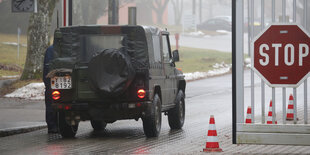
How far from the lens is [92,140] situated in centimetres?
1391

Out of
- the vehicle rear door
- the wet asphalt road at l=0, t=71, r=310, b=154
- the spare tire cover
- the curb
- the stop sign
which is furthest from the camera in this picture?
the vehicle rear door

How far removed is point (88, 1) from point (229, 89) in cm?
2446

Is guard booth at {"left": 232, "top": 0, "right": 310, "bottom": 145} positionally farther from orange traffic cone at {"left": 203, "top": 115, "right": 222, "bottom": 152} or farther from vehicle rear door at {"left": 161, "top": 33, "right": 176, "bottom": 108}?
vehicle rear door at {"left": 161, "top": 33, "right": 176, "bottom": 108}

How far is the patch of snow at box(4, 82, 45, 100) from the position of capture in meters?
24.3

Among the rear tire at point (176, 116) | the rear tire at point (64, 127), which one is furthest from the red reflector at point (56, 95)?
the rear tire at point (176, 116)

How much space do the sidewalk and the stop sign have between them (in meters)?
6.56

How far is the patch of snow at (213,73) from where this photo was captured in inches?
1390

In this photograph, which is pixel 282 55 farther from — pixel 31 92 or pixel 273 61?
pixel 31 92

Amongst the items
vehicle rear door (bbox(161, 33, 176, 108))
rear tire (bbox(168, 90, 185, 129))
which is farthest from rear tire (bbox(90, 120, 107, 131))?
vehicle rear door (bbox(161, 33, 176, 108))

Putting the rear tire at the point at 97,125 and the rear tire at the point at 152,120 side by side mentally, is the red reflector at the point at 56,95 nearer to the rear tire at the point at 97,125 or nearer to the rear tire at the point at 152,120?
the rear tire at the point at 152,120

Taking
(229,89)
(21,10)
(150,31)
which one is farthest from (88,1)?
(150,31)

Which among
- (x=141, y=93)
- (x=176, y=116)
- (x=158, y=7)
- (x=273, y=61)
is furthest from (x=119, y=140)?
(x=158, y=7)

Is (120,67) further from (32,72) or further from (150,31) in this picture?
(32,72)

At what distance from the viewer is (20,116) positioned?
720 inches
